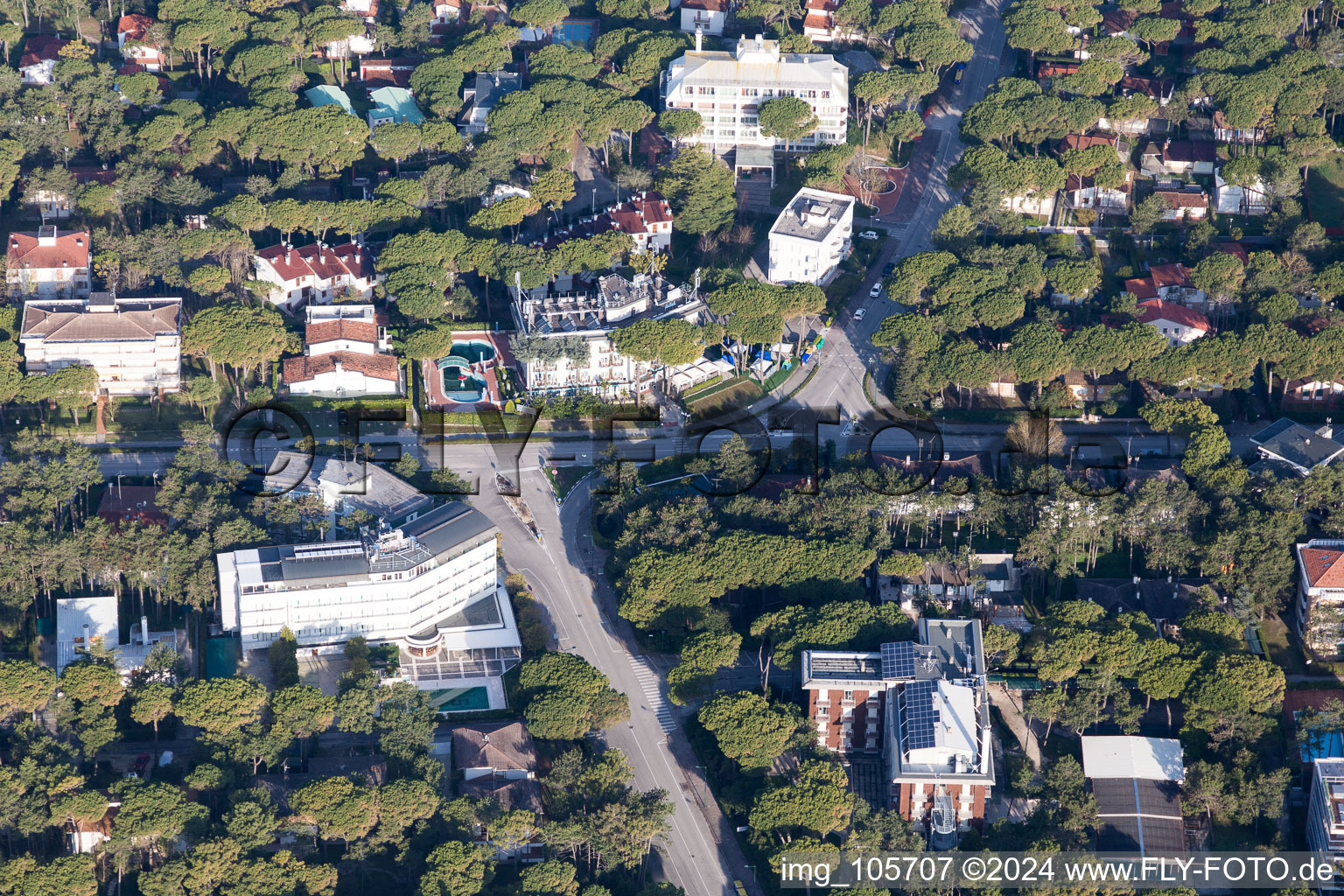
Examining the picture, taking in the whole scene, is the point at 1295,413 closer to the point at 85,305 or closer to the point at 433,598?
the point at 433,598

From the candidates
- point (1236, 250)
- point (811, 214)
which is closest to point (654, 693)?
point (811, 214)

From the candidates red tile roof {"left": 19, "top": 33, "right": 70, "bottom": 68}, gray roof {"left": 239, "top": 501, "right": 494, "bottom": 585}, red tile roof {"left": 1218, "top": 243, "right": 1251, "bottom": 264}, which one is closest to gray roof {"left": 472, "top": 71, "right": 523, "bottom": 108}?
red tile roof {"left": 19, "top": 33, "right": 70, "bottom": 68}

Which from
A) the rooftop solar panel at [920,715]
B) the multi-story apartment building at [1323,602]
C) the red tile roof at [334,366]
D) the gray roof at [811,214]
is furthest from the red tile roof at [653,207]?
the multi-story apartment building at [1323,602]

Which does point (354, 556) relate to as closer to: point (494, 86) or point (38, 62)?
point (494, 86)

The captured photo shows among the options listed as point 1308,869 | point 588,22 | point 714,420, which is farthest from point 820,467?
point 588,22

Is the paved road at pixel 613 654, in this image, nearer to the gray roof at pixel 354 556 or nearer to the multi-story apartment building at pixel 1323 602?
the gray roof at pixel 354 556

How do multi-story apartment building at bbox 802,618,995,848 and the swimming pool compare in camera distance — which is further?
the swimming pool

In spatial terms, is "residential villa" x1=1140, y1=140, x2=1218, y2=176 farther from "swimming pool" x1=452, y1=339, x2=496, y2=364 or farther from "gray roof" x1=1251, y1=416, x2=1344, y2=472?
"swimming pool" x1=452, y1=339, x2=496, y2=364
